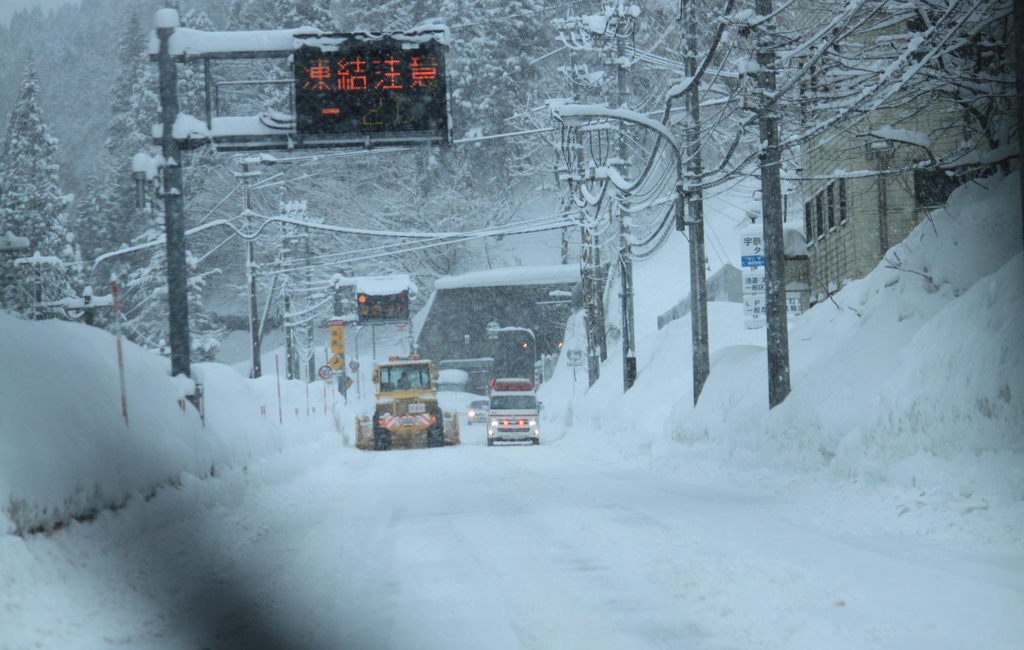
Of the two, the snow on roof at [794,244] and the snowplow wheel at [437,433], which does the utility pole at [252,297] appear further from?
the snow on roof at [794,244]

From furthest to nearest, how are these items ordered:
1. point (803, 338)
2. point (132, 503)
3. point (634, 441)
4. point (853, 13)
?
point (634, 441), point (803, 338), point (853, 13), point (132, 503)

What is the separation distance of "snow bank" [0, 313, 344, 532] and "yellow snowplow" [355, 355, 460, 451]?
1592 centimetres

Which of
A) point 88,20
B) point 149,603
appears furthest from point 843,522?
point 88,20

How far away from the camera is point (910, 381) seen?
12.8m

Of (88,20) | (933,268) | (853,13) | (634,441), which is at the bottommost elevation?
(634,441)

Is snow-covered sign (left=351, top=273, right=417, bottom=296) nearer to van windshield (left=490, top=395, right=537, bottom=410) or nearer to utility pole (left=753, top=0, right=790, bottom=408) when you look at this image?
van windshield (left=490, top=395, right=537, bottom=410)

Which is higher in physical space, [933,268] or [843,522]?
[933,268]

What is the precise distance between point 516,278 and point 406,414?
4677 cm

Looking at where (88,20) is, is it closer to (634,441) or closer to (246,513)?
(634,441)

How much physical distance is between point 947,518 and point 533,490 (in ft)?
22.8

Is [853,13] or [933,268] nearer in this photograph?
[853,13]

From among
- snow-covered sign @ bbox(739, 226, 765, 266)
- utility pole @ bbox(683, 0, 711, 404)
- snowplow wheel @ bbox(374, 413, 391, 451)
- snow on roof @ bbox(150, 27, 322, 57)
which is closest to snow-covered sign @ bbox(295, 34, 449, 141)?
snow on roof @ bbox(150, 27, 322, 57)

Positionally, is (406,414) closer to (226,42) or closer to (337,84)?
(337,84)

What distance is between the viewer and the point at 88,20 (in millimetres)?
55688
